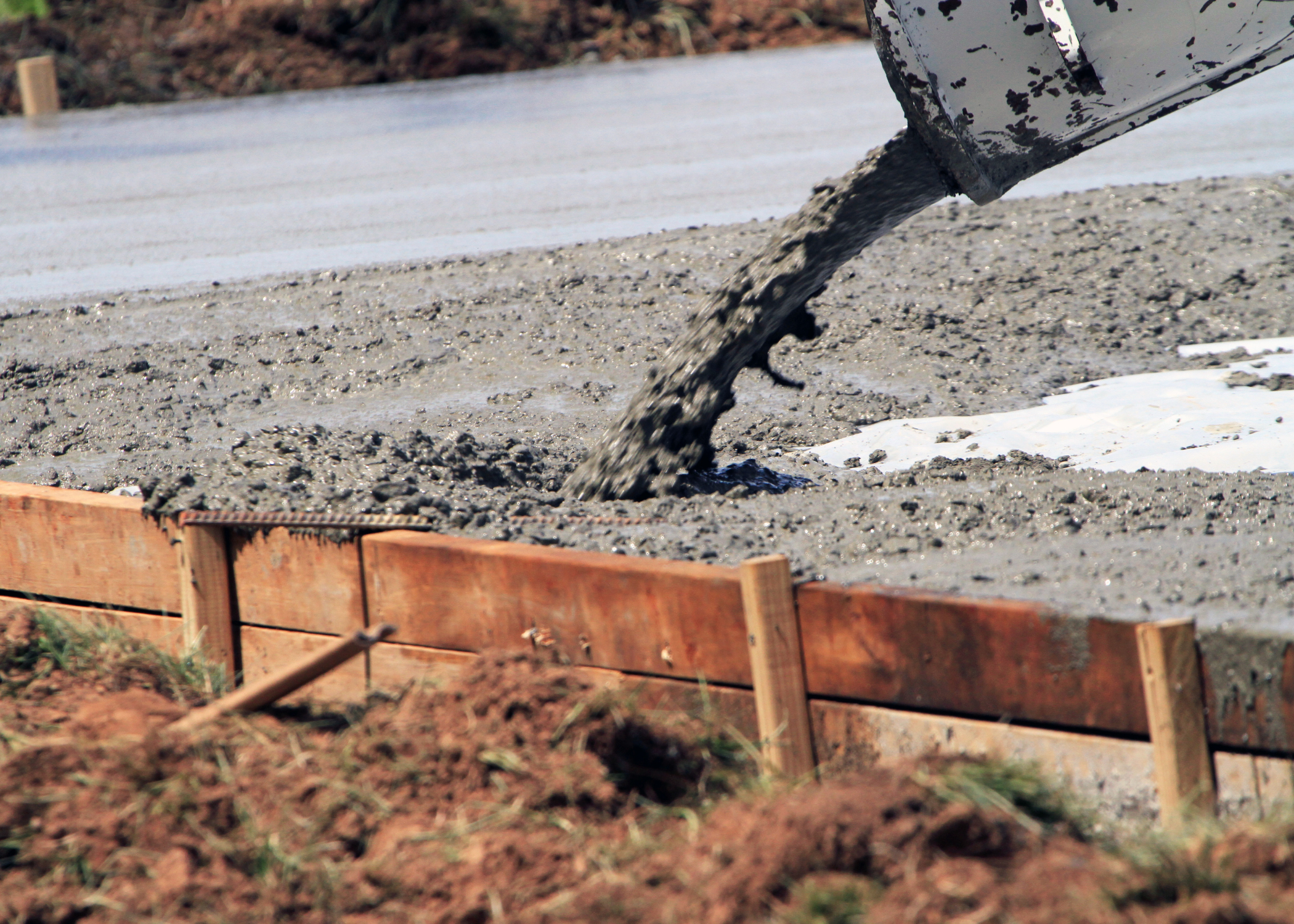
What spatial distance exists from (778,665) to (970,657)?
0.40 m

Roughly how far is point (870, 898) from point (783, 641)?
759 mm

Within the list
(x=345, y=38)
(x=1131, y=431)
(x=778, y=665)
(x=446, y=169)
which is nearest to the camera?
(x=778, y=665)

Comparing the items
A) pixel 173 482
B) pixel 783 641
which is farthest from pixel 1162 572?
pixel 173 482

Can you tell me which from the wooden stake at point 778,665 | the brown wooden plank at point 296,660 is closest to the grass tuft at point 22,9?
the brown wooden plank at point 296,660

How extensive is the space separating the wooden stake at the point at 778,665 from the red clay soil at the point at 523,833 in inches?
4.1

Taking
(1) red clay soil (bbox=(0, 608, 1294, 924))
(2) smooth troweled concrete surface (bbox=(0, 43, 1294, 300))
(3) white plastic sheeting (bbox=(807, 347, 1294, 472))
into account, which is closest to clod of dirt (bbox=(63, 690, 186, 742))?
(1) red clay soil (bbox=(0, 608, 1294, 924))

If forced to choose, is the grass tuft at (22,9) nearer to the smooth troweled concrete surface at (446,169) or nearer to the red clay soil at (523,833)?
the smooth troweled concrete surface at (446,169)

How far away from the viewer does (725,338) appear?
13.9 feet

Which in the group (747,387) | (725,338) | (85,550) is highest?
(725,338)

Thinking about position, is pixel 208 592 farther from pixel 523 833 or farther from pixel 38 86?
pixel 38 86

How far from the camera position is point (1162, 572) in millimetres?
2812

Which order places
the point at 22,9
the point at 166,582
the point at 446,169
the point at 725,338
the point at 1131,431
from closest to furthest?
1. the point at 166,582
2. the point at 725,338
3. the point at 1131,431
4. the point at 446,169
5. the point at 22,9

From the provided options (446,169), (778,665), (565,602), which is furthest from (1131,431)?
(446,169)

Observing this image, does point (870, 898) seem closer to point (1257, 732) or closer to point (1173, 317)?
point (1257, 732)
